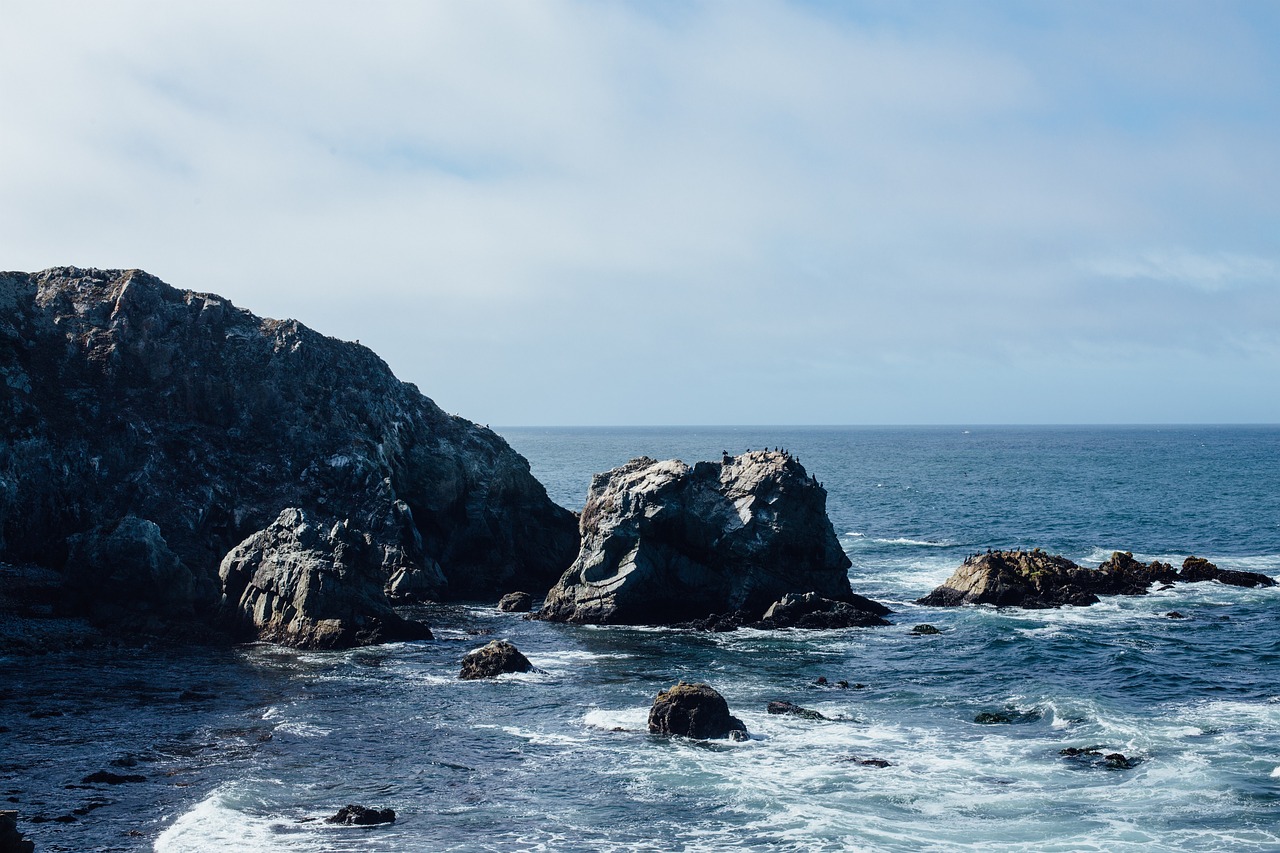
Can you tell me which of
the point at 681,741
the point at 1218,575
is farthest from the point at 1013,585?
the point at 681,741

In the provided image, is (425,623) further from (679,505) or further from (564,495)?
(564,495)

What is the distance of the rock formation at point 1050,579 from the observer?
7019cm

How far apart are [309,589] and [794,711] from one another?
29.9 metres

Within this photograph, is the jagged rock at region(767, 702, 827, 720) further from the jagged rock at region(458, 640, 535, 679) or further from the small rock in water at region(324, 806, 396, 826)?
the small rock in water at region(324, 806, 396, 826)

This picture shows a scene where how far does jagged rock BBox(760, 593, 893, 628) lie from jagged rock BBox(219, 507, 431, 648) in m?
21.6

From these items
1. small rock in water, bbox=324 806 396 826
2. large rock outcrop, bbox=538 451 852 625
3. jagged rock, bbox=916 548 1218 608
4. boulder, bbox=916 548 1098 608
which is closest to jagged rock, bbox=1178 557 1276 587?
jagged rock, bbox=916 548 1218 608

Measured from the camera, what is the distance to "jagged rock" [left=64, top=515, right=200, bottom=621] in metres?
58.7

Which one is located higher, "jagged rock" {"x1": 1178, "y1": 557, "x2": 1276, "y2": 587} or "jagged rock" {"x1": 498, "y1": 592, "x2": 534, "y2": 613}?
"jagged rock" {"x1": 1178, "y1": 557, "x2": 1276, "y2": 587}

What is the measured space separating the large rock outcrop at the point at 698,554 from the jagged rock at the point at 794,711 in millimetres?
21328

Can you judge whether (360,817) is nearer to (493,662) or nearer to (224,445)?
(493,662)

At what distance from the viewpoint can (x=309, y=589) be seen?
59.3 meters

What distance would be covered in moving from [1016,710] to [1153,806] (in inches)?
463

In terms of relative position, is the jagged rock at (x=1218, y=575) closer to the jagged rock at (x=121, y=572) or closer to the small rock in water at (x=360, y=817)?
the small rock in water at (x=360, y=817)

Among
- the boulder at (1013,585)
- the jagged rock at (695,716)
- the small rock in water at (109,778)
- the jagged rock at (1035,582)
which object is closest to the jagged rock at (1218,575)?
the jagged rock at (1035,582)
